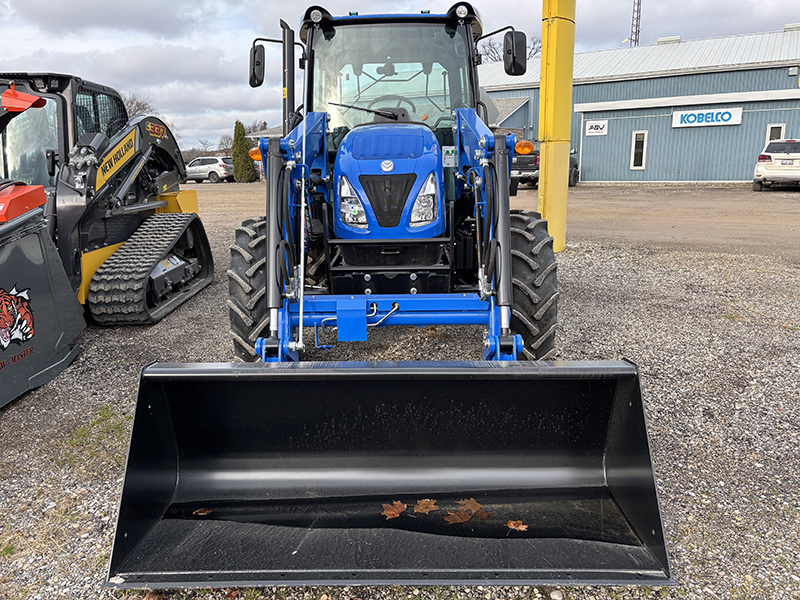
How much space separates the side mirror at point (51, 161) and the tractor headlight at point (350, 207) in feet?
10.1

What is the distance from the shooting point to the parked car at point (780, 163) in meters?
17.9

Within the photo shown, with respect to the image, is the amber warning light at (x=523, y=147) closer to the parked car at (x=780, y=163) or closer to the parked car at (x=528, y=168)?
the parked car at (x=528, y=168)

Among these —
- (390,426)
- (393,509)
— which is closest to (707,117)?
(390,426)

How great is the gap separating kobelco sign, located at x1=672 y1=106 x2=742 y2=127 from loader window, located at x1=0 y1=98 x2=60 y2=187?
23.1m

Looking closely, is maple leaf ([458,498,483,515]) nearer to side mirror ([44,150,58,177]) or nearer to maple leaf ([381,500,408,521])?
maple leaf ([381,500,408,521])

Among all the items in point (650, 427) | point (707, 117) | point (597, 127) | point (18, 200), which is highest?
point (707, 117)

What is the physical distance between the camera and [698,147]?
76.1ft

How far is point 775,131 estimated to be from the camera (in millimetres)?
22156

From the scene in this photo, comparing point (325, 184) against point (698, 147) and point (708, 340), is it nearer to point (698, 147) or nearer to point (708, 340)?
point (708, 340)

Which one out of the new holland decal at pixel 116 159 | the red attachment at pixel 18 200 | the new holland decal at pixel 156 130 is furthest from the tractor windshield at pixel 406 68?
the new holland decal at pixel 156 130

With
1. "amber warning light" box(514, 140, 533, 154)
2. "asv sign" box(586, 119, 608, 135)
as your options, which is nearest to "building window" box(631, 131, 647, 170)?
"asv sign" box(586, 119, 608, 135)

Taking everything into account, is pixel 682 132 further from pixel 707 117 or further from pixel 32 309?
pixel 32 309

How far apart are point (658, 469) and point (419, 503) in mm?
1336

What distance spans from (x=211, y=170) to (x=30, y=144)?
27.6 m
